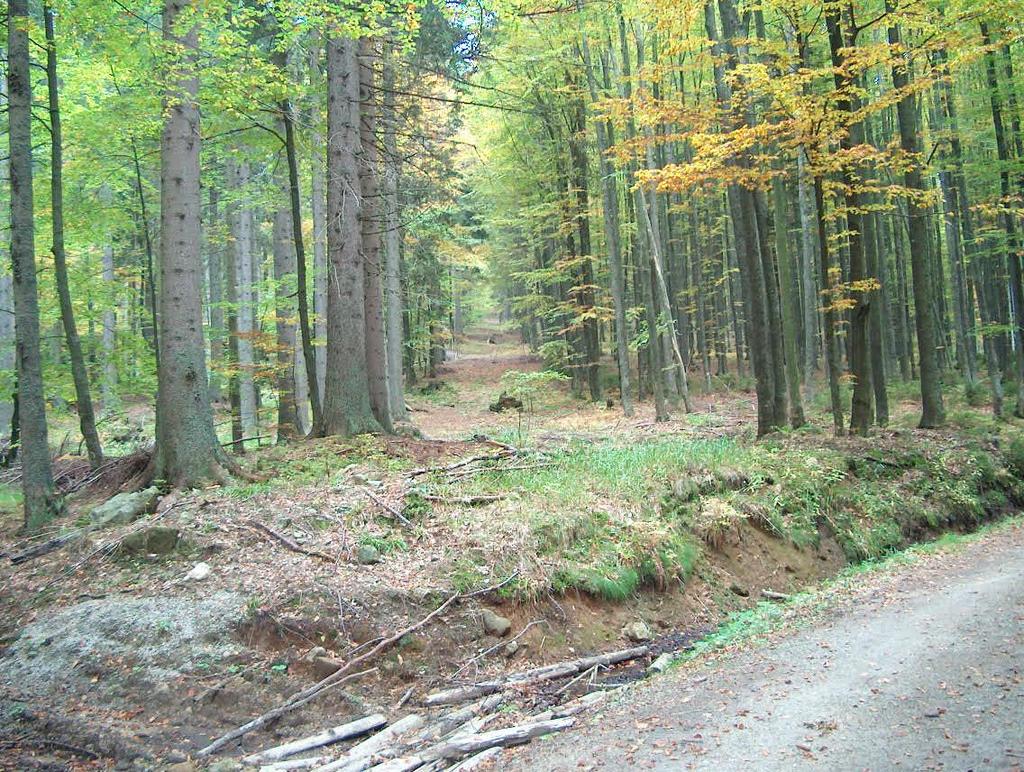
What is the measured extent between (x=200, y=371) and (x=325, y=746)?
5.58m

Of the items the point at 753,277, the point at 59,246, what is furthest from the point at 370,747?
the point at 753,277

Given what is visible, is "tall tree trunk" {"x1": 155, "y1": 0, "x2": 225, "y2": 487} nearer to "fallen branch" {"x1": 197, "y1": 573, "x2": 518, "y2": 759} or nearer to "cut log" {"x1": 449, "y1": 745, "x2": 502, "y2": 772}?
"fallen branch" {"x1": 197, "y1": 573, "x2": 518, "y2": 759}

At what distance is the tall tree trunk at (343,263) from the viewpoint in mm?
11039

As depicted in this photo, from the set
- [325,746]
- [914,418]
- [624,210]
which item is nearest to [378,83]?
[624,210]

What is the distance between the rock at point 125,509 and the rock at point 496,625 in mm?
4284

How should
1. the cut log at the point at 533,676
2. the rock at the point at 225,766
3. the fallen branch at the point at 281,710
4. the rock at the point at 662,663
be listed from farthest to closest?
the rock at the point at 662,663
the cut log at the point at 533,676
the fallen branch at the point at 281,710
the rock at the point at 225,766

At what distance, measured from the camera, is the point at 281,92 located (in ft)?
33.4

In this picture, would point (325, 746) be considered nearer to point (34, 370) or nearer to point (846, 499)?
point (34, 370)

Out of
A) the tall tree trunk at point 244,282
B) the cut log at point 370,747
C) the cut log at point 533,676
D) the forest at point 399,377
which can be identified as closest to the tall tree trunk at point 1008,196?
the forest at point 399,377

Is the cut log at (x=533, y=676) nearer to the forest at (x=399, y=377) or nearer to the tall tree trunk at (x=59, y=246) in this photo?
the forest at (x=399, y=377)

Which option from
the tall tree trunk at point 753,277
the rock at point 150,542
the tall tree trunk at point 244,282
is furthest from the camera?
the tall tree trunk at point 244,282

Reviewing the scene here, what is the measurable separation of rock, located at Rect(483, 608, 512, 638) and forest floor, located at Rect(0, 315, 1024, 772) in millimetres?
21

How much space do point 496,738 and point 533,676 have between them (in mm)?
1169

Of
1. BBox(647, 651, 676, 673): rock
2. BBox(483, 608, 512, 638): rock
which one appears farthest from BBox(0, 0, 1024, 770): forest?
BBox(647, 651, 676, 673): rock
